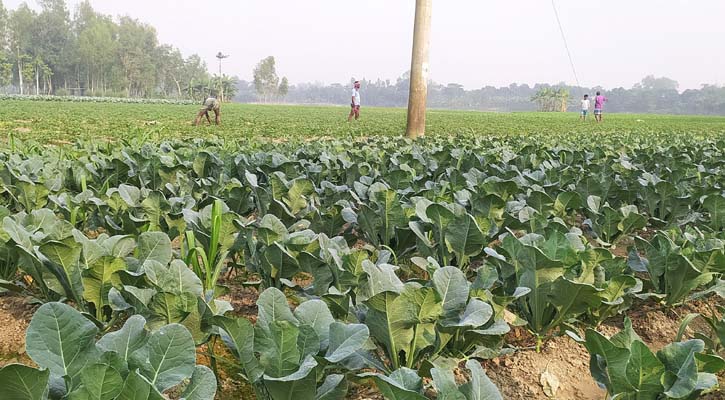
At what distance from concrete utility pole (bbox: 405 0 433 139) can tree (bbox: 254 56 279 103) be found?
119 meters

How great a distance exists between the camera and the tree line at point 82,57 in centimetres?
9294

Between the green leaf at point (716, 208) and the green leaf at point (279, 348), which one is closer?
the green leaf at point (279, 348)

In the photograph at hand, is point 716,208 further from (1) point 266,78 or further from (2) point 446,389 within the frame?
(1) point 266,78

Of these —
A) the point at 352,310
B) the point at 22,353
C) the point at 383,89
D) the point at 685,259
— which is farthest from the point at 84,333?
the point at 383,89

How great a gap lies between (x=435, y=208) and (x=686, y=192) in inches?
99.8

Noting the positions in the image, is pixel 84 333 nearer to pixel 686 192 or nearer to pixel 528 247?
pixel 528 247

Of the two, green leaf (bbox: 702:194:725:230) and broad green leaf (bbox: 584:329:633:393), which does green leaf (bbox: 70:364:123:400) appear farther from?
green leaf (bbox: 702:194:725:230)

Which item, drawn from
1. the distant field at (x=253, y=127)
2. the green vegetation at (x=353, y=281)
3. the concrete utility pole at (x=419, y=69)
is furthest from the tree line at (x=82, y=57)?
the green vegetation at (x=353, y=281)

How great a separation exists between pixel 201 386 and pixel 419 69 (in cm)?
1050

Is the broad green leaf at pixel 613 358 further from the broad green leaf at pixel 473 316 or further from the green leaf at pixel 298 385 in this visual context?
the green leaf at pixel 298 385

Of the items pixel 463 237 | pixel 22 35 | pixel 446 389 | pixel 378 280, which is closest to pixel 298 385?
pixel 446 389

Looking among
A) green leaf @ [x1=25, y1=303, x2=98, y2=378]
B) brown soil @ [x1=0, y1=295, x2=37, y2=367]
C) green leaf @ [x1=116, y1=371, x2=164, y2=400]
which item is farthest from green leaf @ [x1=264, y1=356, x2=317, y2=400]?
brown soil @ [x1=0, y1=295, x2=37, y2=367]

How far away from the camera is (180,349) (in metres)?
1.24

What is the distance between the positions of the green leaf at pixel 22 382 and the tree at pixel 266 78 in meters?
129
